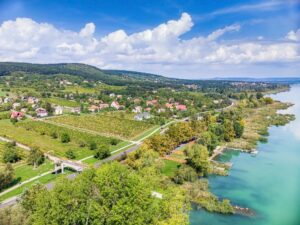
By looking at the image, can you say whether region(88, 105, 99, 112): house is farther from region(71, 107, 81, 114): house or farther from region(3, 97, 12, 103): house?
region(3, 97, 12, 103): house

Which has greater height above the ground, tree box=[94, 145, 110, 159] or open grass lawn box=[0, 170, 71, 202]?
tree box=[94, 145, 110, 159]

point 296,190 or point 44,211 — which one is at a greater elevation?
point 44,211

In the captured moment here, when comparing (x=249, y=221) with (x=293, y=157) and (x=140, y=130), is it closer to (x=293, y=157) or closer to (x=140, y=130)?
(x=293, y=157)

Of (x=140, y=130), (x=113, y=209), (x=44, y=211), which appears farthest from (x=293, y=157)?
→ (x=44, y=211)

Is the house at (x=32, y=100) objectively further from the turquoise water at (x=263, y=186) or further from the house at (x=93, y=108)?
the turquoise water at (x=263, y=186)

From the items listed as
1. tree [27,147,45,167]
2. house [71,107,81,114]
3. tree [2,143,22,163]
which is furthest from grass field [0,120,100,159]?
house [71,107,81,114]

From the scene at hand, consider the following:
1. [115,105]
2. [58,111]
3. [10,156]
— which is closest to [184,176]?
[10,156]
